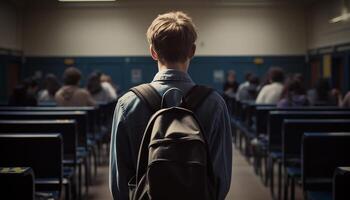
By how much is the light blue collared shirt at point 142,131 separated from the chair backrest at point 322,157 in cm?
217

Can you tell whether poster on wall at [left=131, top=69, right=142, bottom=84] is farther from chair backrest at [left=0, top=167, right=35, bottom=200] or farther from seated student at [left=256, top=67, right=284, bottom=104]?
chair backrest at [left=0, top=167, right=35, bottom=200]

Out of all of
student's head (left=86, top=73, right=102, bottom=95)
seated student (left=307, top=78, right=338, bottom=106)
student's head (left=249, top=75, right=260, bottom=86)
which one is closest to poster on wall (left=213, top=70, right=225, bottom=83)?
student's head (left=249, top=75, right=260, bottom=86)

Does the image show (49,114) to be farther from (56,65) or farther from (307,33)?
(307,33)

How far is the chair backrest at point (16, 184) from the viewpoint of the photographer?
8.46 feet

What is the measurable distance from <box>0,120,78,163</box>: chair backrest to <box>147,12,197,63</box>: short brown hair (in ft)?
10.6

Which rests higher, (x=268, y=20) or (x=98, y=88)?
(x=268, y=20)

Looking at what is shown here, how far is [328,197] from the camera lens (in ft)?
13.6

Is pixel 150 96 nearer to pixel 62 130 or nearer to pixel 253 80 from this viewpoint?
pixel 62 130

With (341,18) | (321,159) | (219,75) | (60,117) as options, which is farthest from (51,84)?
(219,75)

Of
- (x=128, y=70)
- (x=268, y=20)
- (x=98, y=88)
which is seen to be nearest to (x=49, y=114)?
(x=98, y=88)

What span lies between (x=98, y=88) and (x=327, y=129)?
5.55 m

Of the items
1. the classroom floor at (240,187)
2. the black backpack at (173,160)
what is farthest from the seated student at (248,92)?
the black backpack at (173,160)

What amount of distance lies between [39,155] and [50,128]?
1.00 m

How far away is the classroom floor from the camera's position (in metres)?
6.46
